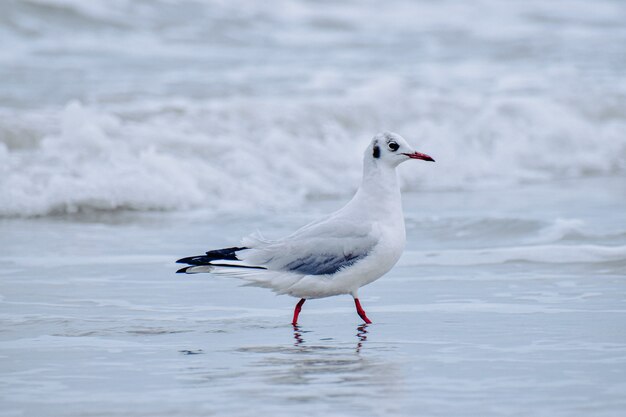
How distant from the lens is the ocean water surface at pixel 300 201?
5121 mm

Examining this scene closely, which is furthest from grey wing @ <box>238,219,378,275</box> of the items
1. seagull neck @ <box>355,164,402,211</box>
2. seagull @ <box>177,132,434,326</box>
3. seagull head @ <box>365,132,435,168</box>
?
seagull head @ <box>365,132,435,168</box>

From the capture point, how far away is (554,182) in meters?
12.1

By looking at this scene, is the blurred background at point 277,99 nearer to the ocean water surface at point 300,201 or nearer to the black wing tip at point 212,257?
the ocean water surface at point 300,201

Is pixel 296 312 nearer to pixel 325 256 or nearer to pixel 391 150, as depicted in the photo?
pixel 325 256

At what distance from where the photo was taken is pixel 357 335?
6.02 m

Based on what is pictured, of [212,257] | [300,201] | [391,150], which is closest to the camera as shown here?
[212,257]

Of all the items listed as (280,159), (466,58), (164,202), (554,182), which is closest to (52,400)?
(164,202)

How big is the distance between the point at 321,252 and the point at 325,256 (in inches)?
1.2

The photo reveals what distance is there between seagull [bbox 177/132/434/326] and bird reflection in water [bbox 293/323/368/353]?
0.08 m

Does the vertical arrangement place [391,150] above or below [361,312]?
above

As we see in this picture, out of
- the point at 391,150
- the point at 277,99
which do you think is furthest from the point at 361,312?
the point at 277,99

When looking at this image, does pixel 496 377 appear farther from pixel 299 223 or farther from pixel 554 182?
pixel 554 182

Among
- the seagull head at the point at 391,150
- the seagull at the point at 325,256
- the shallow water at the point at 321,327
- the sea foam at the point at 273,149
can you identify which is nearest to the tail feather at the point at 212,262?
the seagull at the point at 325,256

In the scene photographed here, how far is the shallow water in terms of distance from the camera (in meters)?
4.80
